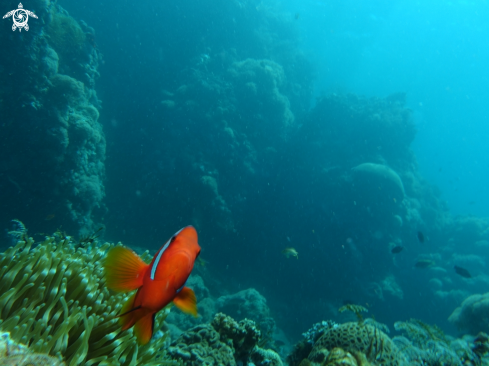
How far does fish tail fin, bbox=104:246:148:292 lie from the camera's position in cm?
121

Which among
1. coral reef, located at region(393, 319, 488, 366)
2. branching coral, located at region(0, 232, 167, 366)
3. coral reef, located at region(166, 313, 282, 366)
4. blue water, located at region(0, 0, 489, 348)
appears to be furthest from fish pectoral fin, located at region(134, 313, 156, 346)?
blue water, located at region(0, 0, 489, 348)

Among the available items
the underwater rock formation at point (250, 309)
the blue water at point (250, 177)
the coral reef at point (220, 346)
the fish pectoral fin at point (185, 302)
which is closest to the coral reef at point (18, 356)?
the fish pectoral fin at point (185, 302)

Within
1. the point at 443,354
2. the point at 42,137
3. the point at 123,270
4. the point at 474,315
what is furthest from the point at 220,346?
the point at 474,315

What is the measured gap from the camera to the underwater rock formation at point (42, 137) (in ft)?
29.3

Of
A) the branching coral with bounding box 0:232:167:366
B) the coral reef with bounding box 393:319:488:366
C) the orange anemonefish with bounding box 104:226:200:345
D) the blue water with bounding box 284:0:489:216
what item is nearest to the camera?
the orange anemonefish with bounding box 104:226:200:345

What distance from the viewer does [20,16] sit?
8.95 metres

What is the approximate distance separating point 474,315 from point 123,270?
1308 cm

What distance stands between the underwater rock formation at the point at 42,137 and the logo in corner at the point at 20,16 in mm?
249

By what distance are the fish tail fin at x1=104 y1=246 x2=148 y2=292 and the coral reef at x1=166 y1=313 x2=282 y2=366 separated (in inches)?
81.3

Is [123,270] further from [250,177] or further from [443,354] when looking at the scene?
[250,177]

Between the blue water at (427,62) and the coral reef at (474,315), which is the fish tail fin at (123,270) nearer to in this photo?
the coral reef at (474,315)

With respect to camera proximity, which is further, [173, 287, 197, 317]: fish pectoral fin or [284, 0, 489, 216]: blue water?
[284, 0, 489, 216]: blue water

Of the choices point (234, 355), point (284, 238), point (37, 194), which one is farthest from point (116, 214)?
point (234, 355)

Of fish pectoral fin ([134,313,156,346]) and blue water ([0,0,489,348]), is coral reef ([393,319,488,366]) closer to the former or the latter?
fish pectoral fin ([134,313,156,346])
